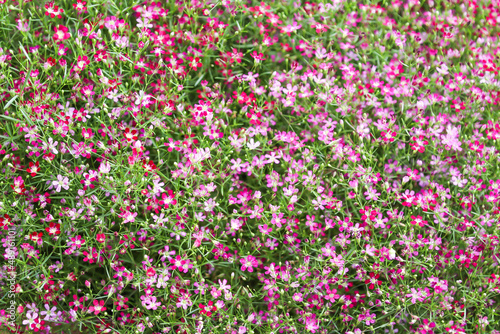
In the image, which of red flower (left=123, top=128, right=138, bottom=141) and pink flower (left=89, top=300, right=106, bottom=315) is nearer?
pink flower (left=89, top=300, right=106, bottom=315)

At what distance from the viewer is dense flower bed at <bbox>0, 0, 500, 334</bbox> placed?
9.15ft

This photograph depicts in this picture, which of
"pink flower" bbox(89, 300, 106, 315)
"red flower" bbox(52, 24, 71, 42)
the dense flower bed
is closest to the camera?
"pink flower" bbox(89, 300, 106, 315)

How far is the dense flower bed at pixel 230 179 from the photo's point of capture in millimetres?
2789

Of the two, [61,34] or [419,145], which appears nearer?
[61,34]

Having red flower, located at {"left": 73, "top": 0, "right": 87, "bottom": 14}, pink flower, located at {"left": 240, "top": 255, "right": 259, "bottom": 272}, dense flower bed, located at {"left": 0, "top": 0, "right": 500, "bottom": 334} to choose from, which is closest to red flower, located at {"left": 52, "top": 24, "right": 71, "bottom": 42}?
dense flower bed, located at {"left": 0, "top": 0, "right": 500, "bottom": 334}

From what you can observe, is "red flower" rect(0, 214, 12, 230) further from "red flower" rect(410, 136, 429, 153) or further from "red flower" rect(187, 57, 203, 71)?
"red flower" rect(410, 136, 429, 153)

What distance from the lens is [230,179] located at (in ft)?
10.1

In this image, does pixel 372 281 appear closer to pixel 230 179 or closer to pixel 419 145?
pixel 419 145

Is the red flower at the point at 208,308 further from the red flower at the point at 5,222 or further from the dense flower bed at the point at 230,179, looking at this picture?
the red flower at the point at 5,222

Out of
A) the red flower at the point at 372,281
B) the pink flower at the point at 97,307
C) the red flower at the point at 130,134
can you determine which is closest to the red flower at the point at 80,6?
the red flower at the point at 130,134

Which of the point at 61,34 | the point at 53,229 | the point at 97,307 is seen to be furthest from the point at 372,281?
the point at 61,34

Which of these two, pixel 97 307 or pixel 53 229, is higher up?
pixel 53 229

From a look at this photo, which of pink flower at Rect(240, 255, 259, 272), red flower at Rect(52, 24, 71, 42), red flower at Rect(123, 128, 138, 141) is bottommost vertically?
pink flower at Rect(240, 255, 259, 272)

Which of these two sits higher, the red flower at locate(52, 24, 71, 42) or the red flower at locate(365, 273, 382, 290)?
the red flower at locate(52, 24, 71, 42)
